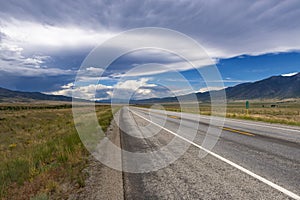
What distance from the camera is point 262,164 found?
18.5 feet

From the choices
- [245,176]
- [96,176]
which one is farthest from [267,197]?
[96,176]

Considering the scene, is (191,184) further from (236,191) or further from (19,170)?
(19,170)

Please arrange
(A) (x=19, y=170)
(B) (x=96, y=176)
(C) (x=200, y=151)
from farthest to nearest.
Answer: (C) (x=200, y=151) → (A) (x=19, y=170) → (B) (x=96, y=176)

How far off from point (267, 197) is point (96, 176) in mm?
3548

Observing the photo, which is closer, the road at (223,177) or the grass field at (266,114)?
the road at (223,177)

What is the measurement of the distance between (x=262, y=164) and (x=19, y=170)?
6.40 metres

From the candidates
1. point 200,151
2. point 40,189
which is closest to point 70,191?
point 40,189

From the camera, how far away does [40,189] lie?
4.55 meters

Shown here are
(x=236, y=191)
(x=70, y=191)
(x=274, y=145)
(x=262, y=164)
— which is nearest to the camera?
(x=236, y=191)

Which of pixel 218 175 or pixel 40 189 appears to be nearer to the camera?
pixel 40 189

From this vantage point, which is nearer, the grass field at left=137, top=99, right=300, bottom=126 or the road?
the road

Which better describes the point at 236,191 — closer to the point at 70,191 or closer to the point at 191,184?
the point at 191,184

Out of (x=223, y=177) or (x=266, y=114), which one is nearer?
(x=223, y=177)

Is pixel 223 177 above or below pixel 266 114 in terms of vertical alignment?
above
